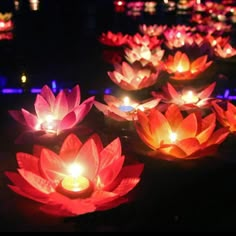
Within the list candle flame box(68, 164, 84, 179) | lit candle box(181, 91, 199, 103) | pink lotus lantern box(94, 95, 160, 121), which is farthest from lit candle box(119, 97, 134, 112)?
candle flame box(68, 164, 84, 179)

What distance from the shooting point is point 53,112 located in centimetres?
222

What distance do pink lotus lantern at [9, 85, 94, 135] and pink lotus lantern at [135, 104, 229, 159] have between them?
344 millimetres

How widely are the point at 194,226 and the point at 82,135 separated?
Result: 0.87 meters

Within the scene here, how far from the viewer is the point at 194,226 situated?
5.18 feet

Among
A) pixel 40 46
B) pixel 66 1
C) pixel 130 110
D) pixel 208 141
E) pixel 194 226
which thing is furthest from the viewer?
pixel 66 1

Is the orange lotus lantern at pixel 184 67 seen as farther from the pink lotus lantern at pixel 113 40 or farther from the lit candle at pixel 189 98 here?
the pink lotus lantern at pixel 113 40

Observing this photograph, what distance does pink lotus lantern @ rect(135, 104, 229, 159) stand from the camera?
6.24 feet

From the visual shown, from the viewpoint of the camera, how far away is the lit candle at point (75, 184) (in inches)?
61.7

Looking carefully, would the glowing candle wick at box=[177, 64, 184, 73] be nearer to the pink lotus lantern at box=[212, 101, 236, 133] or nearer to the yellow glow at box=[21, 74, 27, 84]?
the pink lotus lantern at box=[212, 101, 236, 133]

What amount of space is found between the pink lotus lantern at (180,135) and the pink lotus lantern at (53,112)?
344 millimetres

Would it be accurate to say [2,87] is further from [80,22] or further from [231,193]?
[80,22]

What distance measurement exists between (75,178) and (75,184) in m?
0.03

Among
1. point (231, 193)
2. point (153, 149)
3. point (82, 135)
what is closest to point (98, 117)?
point (82, 135)

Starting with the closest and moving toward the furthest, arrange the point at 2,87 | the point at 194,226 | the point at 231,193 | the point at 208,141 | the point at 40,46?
the point at 194,226, the point at 231,193, the point at 208,141, the point at 2,87, the point at 40,46
